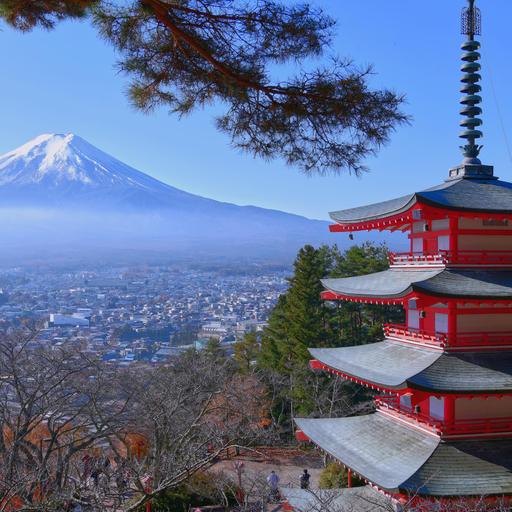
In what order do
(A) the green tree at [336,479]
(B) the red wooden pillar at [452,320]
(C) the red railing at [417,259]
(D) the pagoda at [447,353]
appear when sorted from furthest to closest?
(A) the green tree at [336,479], (C) the red railing at [417,259], (B) the red wooden pillar at [452,320], (D) the pagoda at [447,353]

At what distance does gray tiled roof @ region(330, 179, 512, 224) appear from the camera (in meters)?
8.90

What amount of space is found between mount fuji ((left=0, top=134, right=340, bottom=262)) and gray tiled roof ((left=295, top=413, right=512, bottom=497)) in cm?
9092

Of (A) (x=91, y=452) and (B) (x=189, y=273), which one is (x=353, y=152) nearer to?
(A) (x=91, y=452)

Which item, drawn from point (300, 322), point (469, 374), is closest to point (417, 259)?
point (469, 374)

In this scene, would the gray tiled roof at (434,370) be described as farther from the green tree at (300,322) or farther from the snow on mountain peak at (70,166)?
the snow on mountain peak at (70,166)

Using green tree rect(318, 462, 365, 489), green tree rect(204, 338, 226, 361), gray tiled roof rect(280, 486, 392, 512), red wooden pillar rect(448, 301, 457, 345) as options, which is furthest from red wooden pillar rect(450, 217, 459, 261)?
green tree rect(204, 338, 226, 361)

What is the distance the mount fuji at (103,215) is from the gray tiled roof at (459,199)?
298 feet

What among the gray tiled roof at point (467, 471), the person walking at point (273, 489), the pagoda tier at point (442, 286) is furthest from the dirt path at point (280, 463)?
the gray tiled roof at point (467, 471)

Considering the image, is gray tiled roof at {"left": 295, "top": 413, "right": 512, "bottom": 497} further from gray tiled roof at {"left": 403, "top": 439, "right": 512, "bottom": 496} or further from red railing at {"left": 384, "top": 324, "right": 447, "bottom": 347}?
red railing at {"left": 384, "top": 324, "right": 447, "bottom": 347}

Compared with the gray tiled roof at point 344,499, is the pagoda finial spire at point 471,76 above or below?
above

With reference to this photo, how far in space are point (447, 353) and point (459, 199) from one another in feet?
7.40

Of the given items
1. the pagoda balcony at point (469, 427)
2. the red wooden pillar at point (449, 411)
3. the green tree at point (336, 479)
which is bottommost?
the green tree at point (336, 479)

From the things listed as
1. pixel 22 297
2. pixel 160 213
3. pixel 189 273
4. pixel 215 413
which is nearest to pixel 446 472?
pixel 215 413

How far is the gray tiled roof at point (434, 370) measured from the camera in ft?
27.3
